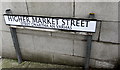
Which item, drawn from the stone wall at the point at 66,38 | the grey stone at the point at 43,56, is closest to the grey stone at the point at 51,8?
the stone wall at the point at 66,38

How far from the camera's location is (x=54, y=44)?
3238 mm

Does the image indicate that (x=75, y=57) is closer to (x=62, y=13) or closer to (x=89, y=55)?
(x=89, y=55)

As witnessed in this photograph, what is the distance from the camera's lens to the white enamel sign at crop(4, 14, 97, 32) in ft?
8.07

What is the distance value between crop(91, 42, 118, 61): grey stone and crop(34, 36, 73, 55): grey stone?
633 millimetres

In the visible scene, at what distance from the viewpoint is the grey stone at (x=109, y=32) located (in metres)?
2.59

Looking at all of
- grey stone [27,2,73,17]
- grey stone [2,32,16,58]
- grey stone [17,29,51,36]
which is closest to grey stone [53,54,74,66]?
grey stone [17,29,51,36]

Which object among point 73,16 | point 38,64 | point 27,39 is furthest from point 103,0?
point 38,64

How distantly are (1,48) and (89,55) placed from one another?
2.94 m

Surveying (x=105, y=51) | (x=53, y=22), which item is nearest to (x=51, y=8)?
(x=53, y=22)

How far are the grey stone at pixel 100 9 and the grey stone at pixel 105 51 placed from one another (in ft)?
2.30

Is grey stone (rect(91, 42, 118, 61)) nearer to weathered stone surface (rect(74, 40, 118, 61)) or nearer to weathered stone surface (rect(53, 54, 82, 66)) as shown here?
weathered stone surface (rect(74, 40, 118, 61))

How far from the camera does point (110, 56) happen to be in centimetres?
293

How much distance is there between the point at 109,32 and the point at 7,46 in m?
3.14

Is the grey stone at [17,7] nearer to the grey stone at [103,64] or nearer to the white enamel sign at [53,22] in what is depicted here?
the white enamel sign at [53,22]
